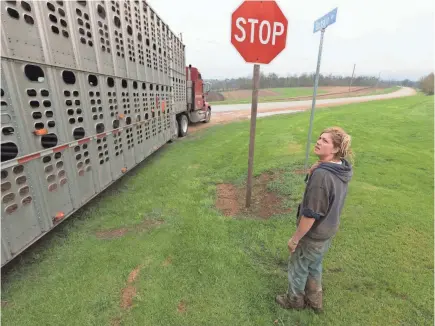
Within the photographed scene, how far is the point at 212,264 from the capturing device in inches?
114

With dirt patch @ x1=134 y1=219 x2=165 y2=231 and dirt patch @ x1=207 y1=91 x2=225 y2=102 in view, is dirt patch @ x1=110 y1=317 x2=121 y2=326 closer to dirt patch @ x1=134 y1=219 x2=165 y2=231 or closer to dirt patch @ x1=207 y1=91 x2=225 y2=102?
dirt patch @ x1=134 y1=219 x2=165 y2=231

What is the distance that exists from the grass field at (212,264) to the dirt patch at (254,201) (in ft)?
0.61

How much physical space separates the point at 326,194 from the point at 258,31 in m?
2.55

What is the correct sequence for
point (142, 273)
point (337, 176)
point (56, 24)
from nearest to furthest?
point (337, 176)
point (142, 273)
point (56, 24)

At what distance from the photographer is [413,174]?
17.5 ft

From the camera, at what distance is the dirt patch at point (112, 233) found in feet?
11.7

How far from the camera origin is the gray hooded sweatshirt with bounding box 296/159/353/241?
1.87m

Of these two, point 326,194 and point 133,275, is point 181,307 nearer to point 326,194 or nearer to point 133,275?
point 133,275

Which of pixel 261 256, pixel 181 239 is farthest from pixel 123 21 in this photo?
pixel 261 256

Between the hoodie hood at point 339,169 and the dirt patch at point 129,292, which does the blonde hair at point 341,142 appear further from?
the dirt patch at point 129,292

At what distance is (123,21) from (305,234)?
502cm

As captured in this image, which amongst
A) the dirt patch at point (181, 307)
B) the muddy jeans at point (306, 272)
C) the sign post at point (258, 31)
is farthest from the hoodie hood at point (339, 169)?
the sign post at point (258, 31)

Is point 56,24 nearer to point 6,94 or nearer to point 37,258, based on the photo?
point 6,94

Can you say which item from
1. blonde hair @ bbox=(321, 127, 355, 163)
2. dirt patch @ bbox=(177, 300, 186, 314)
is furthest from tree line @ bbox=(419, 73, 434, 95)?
dirt patch @ bbox=(177, 300, 186, 314)
